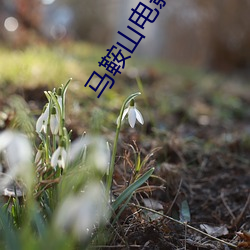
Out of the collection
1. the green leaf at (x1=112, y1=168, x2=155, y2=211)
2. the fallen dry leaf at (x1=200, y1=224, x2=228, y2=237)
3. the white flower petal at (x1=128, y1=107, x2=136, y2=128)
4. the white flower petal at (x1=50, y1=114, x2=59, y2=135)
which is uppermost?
the white flower petal at (x1=128, y1=107, x2=136, y2=128)

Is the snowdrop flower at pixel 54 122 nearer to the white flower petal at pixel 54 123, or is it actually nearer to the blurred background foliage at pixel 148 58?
the white flower petal at pixel 54 123

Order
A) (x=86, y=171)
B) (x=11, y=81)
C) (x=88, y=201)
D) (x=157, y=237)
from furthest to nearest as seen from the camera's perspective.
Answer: (x=11, y=81) < (x=157, y=237) < (x=86, y=171) < (x=88, y=201)

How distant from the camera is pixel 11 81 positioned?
315 centimetres

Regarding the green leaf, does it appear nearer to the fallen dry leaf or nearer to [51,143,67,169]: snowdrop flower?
[51,143,67,169]: snowdrop flower

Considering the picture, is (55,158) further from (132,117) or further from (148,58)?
(148,58)

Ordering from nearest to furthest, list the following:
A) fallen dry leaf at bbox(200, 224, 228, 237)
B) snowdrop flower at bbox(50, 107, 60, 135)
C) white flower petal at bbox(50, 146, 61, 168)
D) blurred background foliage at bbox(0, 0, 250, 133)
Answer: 1. white flower petal at bbox(50, 146, 61, 168)
2. snowdrop flower at bbox(50, 107, 60, 135)
3. fallen dry leaf at bbox(200, 224, 228, 237)
4. blurred background foliage at bbox(0, 0, 250, 133)

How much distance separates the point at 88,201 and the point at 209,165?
151cm

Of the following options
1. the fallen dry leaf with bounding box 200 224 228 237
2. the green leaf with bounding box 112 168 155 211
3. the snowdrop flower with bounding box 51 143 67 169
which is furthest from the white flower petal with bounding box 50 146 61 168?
the fallen dry leaf with bounding box 200 224 228 237

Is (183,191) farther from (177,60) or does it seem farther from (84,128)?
(177,60)

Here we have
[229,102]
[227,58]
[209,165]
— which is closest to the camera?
[209,165]

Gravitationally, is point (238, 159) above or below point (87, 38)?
above

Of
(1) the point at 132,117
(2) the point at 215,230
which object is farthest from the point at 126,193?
(2) the point at 215,230

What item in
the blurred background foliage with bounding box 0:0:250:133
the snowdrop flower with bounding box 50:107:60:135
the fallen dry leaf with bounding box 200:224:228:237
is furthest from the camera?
the blurred background foliage with bounding box 0:0:250:133

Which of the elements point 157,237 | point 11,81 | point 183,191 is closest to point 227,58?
point 11,81
